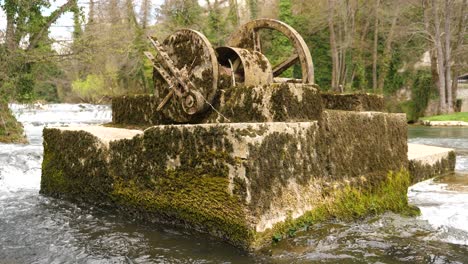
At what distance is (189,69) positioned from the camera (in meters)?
5.32

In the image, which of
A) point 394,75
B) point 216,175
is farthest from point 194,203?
point 394,75

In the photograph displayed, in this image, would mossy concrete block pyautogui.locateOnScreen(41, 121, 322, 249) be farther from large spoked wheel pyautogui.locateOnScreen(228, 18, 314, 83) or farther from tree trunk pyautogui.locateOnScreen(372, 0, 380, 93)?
tree trunk pyautogui.locateOnScreen(372, 0, 380, 93)

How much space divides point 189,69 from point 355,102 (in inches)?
84.1

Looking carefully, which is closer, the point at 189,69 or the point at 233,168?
the point at 233,168

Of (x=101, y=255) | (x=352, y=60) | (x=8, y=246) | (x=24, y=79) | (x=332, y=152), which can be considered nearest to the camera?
(x=101, y=255)

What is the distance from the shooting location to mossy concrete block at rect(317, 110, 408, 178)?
4.41 meters

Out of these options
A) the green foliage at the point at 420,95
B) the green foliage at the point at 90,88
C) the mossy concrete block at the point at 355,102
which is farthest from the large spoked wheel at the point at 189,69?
the green foliage at the point at 90,88

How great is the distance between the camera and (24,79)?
515 inches

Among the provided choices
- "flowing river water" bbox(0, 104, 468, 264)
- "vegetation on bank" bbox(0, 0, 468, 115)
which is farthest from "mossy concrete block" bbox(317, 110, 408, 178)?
"vegetation on bank" bbox(0, 0, 468, 115)

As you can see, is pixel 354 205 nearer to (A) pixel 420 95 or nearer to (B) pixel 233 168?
(B) pixel 233 168

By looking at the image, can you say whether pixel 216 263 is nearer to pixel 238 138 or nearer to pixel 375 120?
pixel 238 138

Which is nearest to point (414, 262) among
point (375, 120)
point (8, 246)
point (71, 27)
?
point (375, 120)

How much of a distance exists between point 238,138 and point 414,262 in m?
1.60

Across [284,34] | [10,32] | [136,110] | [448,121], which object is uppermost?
[10,32]
